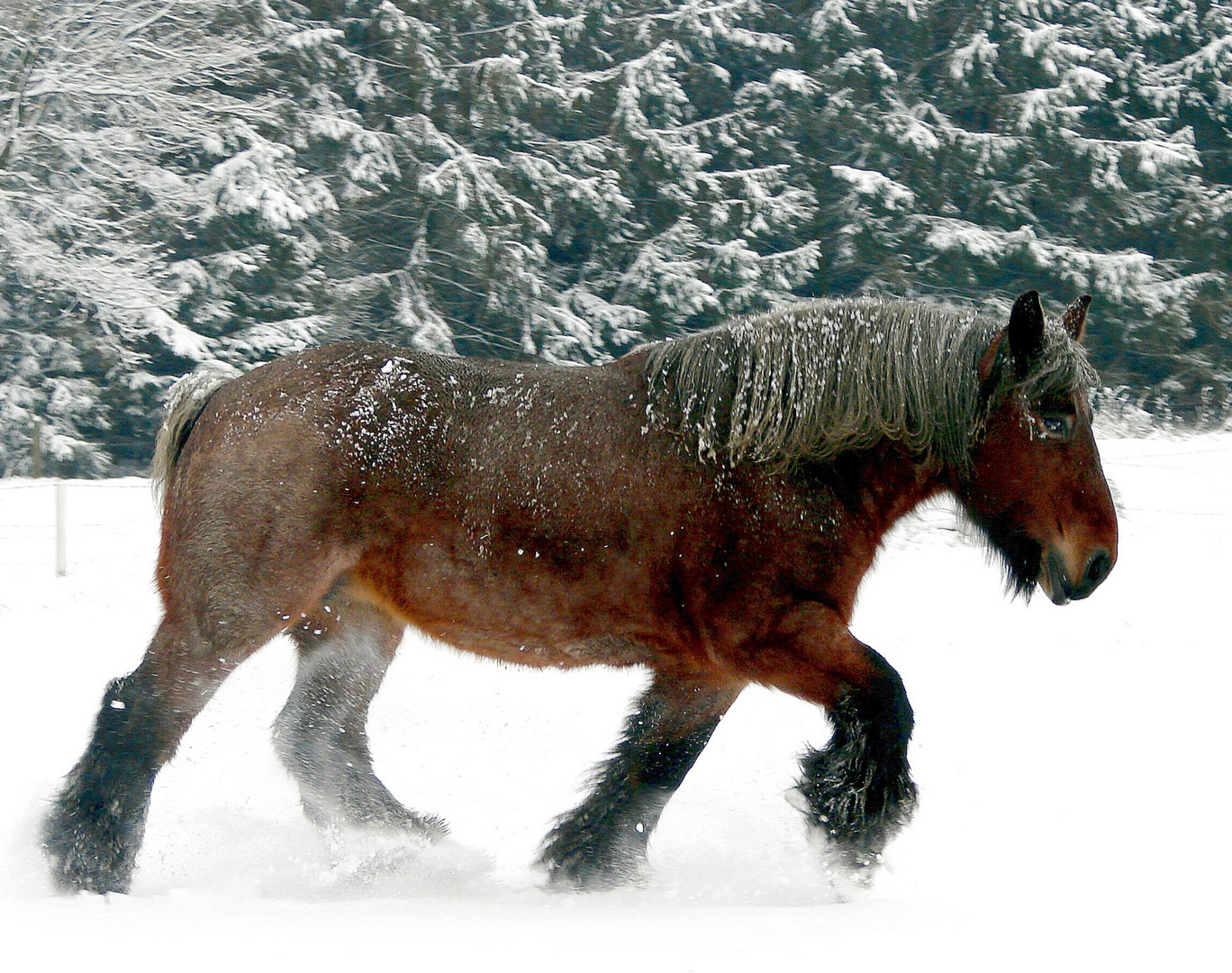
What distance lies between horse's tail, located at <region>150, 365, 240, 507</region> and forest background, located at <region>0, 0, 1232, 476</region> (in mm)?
10970

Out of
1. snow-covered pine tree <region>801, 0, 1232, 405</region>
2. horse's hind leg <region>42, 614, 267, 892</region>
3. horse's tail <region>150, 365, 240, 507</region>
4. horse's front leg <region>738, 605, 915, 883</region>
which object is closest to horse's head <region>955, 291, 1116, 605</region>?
horse's front leg <region>738, 605, 915, 883</region>

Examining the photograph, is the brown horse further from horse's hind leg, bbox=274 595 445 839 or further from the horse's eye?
horse's hind leg, bbox=274 595 445 839

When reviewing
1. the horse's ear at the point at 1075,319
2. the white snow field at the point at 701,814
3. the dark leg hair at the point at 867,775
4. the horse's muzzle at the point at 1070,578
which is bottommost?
the white snow field at the point at 701,814

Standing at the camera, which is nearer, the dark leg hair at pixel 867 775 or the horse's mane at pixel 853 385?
the dark leg hair at pixel 867 775

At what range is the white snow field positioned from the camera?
292 centimetres

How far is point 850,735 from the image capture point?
3.51 m

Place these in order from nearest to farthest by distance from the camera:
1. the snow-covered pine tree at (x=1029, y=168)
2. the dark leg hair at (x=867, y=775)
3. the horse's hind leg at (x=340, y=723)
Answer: the dark leg hair at (x=867, y=775) < the horse's hind leg at (x=340, y=723) < the snow-covered pine tree at (x=1029, y=168)

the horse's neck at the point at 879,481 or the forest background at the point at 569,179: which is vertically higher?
the horse's neck at the point at 879,481

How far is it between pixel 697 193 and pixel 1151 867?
47.8 ft

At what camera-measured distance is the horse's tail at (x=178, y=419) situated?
4152 millimetres

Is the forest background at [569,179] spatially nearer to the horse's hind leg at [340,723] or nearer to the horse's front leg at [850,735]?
the horse's hind leg at [340,723]

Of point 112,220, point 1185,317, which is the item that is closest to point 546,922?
point 112,220

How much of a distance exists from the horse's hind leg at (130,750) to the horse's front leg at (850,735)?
1.75 m

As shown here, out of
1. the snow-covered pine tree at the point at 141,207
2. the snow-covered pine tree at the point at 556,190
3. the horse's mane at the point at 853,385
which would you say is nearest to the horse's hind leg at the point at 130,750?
the horse's mane at the point at 853,385
